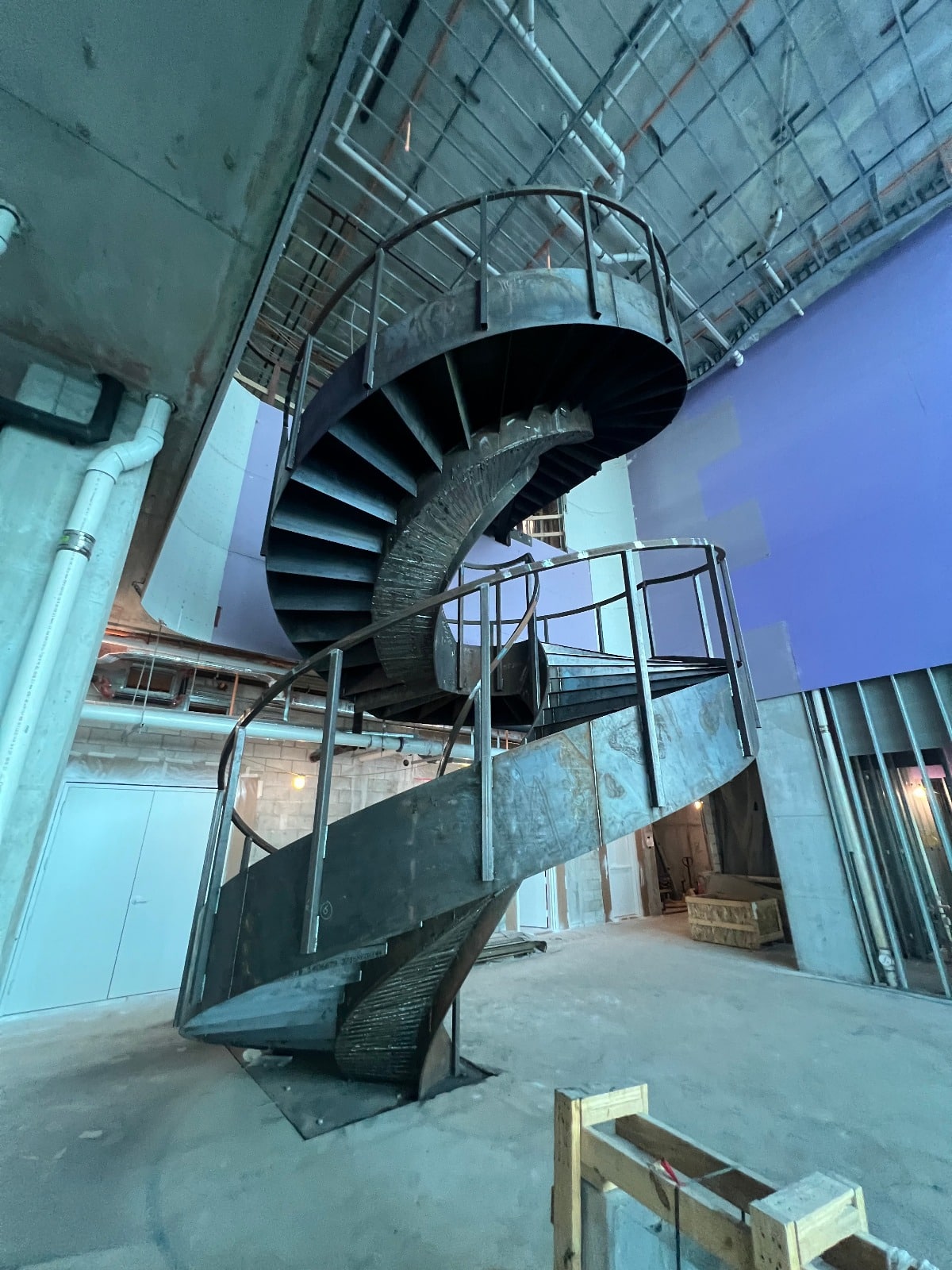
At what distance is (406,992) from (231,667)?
3409 millimetres

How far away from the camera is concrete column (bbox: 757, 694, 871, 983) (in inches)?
206

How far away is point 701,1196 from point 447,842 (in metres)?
1.06

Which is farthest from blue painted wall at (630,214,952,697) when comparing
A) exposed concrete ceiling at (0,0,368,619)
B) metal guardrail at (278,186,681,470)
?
exposed concrete ceiling at (0,0,368,619)

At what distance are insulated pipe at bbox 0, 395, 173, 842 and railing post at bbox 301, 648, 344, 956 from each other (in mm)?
965

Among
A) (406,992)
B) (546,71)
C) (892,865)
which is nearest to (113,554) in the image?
(406,992)

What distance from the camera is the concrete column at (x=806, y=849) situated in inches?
206

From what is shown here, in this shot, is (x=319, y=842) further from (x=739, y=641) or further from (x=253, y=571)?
(x=253, y=571)

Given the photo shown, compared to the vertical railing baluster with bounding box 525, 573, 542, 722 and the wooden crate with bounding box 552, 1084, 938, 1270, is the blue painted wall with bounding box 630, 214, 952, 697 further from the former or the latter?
the wooden crate with bounding box 552, 1084, 938, 1270

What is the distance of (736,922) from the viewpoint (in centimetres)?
656

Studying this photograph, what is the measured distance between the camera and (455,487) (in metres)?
3.42

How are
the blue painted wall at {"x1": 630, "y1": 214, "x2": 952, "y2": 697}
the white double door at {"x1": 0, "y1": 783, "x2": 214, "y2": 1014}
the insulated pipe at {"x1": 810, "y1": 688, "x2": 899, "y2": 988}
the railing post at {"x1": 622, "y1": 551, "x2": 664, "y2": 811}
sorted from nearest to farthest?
the railing post at {"x1": 622, "y1": 551, "x2": 664, "y2": 811}
the white double door at {"x1": 0, "y1": 783, "x2": 214, "y2": 1014}
the insulated pipe at {"x1": 810, "y1": 688, "x2": 899, "y2": 988}
the blue painted wall at {"x1": 630, "y1": 214, "x2": 952, "y2": 697}

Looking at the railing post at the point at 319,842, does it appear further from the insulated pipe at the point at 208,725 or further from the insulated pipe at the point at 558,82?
the insulated pipe at the point at 558,82

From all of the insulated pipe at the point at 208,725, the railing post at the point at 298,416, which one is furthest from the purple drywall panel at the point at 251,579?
the railing post at the point at 298,416

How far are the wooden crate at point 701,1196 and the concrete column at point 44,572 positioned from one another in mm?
1887
